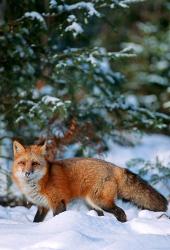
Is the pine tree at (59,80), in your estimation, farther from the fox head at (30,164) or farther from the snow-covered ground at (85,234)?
the snow-covered ground at (85,234)

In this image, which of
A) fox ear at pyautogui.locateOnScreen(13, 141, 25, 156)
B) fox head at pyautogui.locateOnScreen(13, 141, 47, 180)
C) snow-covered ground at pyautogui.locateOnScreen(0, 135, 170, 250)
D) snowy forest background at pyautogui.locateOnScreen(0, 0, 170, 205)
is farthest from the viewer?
snowy forest background at pyautogui.locateOnScreen(0, 0, 170, 205)

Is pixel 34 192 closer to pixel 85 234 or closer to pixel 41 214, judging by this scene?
pixel 41 214

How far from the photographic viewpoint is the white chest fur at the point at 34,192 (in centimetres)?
810

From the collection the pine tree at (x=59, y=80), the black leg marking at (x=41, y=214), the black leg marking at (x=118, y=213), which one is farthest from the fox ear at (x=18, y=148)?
the pine tree at (x=59, y=80)

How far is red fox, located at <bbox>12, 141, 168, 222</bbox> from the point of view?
8070 mm

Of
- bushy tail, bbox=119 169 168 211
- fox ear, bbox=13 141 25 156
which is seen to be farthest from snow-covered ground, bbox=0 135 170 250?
fox ear, bbox=13 141 25 156

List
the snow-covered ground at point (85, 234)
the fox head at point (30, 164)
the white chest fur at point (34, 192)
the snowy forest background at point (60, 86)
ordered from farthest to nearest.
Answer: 1. the snowy forest background at point (60, 86)
2. the white chest fur at point (34, 192)
3. the fox head at point (30, 164)
4. the snow-covered ground at point (85, 234)

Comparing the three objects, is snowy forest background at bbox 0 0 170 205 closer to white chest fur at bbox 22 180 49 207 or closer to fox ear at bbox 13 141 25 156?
fox ear at bbox 13 141 25 156

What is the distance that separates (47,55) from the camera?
454 inches

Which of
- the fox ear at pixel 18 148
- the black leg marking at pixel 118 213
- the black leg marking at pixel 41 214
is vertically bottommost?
the black leg marking at pixel 41 214

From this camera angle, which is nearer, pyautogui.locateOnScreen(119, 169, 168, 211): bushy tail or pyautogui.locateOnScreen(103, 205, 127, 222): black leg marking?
pyautogui.locateOnScreen(103, 205, 127, 222): black leg marking

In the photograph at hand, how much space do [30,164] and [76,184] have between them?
0.70 metres

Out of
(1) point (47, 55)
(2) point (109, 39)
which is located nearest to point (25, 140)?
(1) point (47, 55)

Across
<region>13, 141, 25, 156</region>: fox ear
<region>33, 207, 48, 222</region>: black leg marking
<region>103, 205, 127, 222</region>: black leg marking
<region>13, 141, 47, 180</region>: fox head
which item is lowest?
<region>33, 207, 48, 222</region>: black leg marking
